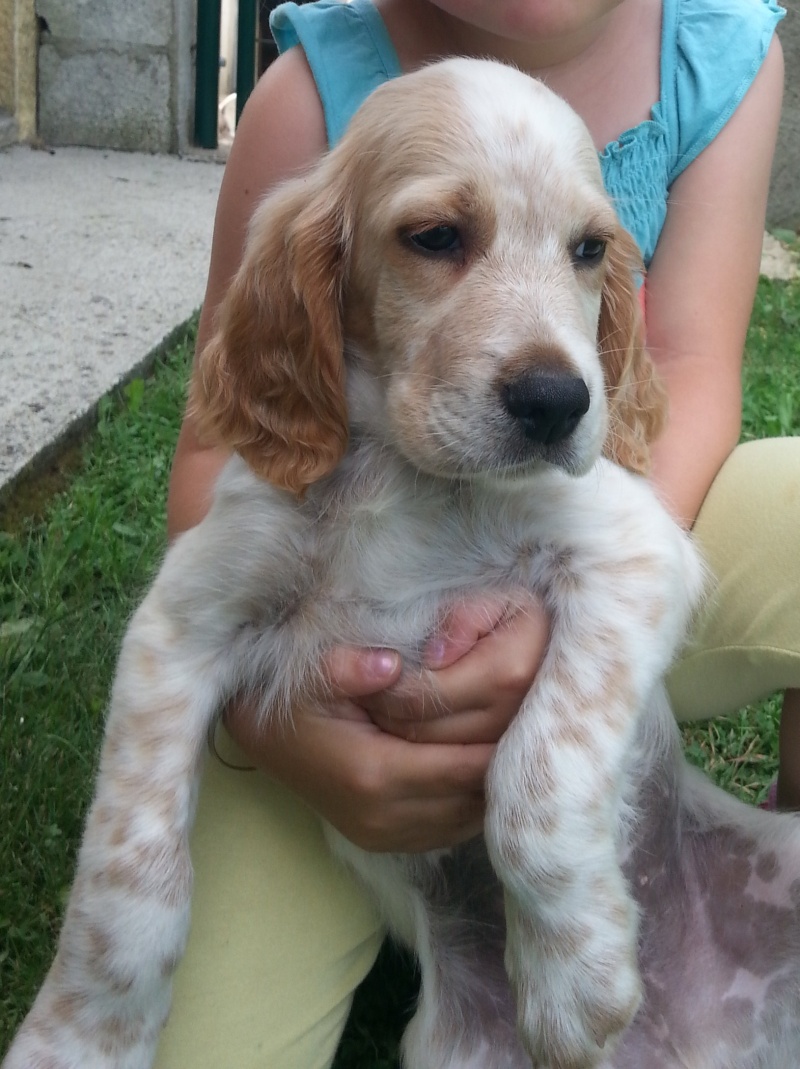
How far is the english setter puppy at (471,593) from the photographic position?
70.7 inches

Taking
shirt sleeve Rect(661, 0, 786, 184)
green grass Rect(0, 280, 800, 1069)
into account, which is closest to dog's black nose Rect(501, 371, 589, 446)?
shirt sleeve Rect(661, 0, 786, 184)

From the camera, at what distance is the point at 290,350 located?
6.77ft

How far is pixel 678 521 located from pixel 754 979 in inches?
36.6

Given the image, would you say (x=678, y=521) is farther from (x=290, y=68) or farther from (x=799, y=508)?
(x=290, y=68)

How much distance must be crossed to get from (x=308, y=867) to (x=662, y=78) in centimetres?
209

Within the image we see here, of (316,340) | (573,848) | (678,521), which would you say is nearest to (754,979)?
(573,848)

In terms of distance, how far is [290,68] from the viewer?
2.69 m

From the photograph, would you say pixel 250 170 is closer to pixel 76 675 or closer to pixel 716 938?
pixel 76 675

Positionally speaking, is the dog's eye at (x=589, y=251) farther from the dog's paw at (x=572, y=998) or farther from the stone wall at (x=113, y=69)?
the stone wall at (x=113, y=69)

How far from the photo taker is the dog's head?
1.73m

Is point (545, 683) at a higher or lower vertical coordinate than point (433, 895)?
higher

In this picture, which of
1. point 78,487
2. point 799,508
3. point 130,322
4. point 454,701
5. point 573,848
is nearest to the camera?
point 573,848

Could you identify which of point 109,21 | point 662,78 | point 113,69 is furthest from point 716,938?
point 109,21

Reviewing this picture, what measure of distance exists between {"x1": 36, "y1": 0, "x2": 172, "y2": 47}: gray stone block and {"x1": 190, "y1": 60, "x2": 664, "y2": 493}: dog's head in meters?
5.75
